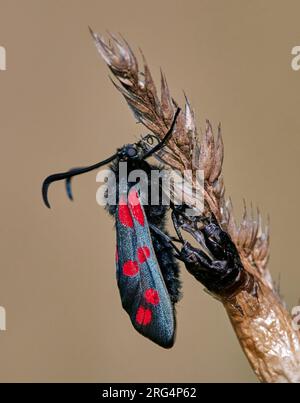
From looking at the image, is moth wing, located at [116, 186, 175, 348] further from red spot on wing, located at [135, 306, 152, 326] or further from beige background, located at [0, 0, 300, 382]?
beige background, located at [0, 0, 300, 382]

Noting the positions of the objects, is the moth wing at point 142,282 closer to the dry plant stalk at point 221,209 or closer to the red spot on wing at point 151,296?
the red spot on wing at point 151,296

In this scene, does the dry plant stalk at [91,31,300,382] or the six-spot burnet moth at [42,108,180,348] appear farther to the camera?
the six-spot burnet moth at [42,108,180,348]

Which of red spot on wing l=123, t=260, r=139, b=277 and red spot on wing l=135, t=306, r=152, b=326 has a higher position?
red spot on wing l=123, t=260, r=139, b=277

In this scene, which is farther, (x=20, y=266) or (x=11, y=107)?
(x=11, y=107)

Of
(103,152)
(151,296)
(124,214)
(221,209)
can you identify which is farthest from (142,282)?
(103,152)

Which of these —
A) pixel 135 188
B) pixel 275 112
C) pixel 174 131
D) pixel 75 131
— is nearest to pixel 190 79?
pixel 275 112

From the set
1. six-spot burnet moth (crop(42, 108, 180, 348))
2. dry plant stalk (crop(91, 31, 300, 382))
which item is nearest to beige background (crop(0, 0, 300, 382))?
six-spot burnet moth (crop(42, 108, 180, 348))

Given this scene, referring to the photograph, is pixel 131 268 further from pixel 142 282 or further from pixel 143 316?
pixel 143 316

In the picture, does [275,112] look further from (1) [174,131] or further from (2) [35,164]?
(1) [174,131]
